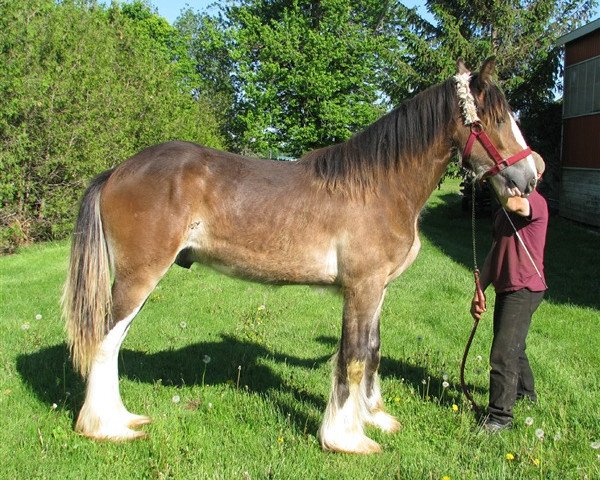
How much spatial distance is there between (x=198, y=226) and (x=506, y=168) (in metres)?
2.03

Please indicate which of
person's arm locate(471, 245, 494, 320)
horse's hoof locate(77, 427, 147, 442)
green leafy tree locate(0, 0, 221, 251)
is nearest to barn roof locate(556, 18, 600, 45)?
green leafy tree locate(0, 0, 221, 251)

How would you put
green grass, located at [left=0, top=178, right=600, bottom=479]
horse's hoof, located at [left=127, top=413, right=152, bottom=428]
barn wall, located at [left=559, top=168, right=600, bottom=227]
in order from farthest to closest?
barn wall, located at [left=559, top=168, right=600, bottom=227]
horse's hoof, located at [left=127, top=413, right=152, bottom=428]
green grass, located at [left=0, top=178, right=600, bottom=479]

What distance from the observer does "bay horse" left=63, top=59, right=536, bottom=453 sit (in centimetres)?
350

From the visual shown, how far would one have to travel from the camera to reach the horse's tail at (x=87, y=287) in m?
3.64

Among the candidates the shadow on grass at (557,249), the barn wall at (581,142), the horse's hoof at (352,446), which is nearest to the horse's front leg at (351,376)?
the horse's hoof at (352,446)

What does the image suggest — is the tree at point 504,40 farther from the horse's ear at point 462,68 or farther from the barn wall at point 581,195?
the horse's ear at point 462,68

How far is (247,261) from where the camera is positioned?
3594mm

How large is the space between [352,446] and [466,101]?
2.36m

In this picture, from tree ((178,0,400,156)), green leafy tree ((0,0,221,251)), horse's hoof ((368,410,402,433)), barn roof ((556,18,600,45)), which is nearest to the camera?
horse's hoof ((368,410,402,433))

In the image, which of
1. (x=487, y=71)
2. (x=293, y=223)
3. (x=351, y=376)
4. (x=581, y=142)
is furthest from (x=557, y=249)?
(x=293, y=223)

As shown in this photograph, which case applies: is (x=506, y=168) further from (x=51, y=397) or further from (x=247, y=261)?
(x=51, y=397)

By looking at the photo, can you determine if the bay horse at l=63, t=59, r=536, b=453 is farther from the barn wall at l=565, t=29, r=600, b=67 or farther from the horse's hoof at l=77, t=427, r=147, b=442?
the barn wall at l=565, t=29, r=600, b=67

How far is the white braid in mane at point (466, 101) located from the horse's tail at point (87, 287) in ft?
8.32

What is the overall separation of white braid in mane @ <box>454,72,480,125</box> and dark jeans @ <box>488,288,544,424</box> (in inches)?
52.2
